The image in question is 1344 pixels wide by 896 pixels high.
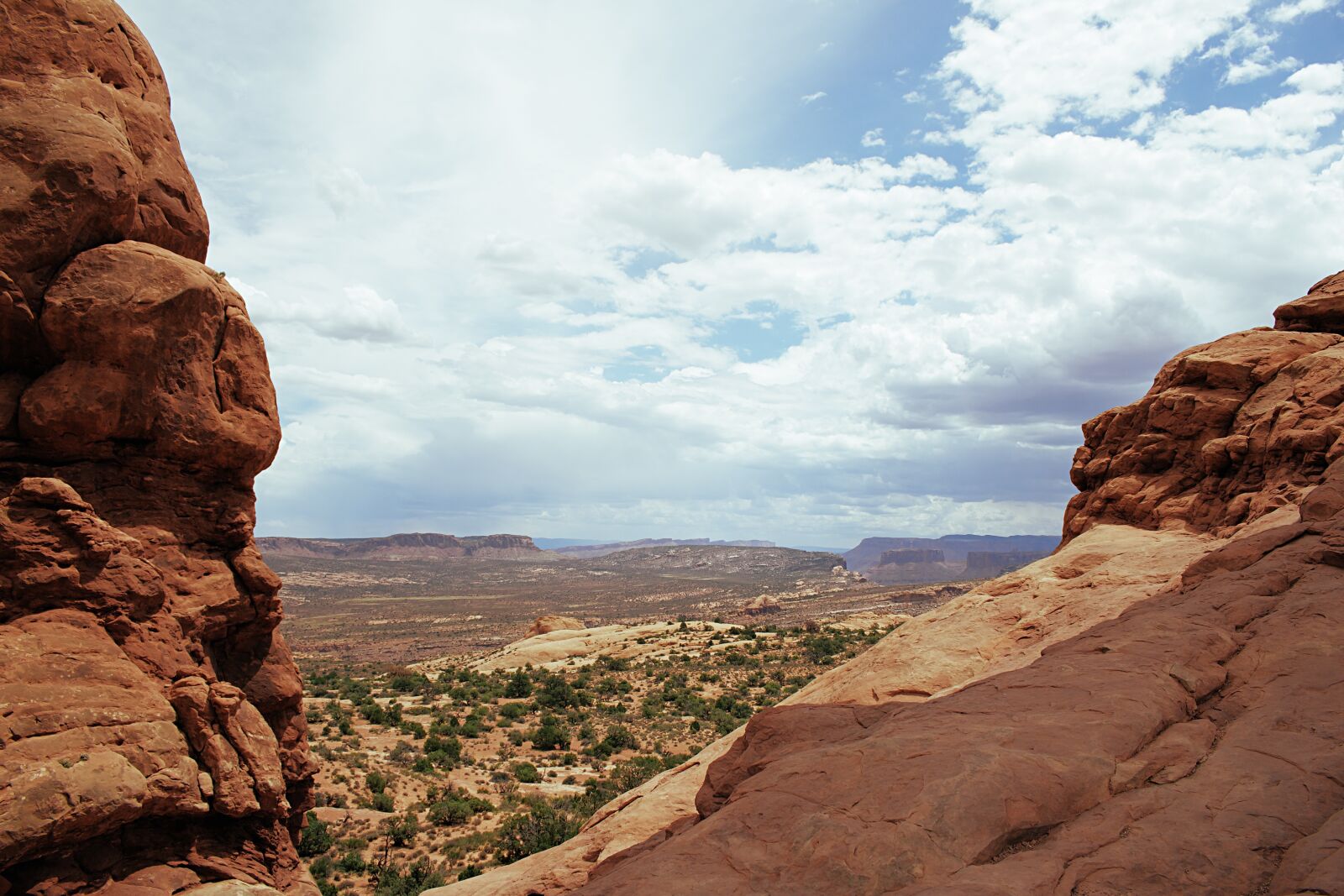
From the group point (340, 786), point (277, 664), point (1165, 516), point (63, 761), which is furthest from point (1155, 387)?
point (340, 786)

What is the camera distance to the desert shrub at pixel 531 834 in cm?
2072

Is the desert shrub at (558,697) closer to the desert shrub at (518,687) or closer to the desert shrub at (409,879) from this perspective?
the desert shrub at (518,687)

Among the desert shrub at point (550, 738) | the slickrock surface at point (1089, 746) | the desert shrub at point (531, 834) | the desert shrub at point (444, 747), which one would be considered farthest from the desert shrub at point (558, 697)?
the slickrock surface at point (1089, 746)

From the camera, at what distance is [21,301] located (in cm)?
1092

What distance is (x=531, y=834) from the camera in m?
21.2

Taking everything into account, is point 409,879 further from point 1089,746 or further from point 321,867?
point 1089,746

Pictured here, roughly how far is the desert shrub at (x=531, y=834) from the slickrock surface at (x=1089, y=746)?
6910 millimetres

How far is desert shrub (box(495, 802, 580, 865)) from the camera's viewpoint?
20.7 metres

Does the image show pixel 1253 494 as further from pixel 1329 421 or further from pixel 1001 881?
pixel 1001 881

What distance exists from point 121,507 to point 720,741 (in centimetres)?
1222

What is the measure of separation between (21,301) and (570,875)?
11983 millimetres

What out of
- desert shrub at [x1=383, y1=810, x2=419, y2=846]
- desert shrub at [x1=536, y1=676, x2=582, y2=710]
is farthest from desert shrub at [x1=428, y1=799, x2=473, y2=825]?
desert shrub at [x1=536, y1=676, x2=582, y2=710]

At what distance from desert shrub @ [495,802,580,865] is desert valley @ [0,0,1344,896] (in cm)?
14

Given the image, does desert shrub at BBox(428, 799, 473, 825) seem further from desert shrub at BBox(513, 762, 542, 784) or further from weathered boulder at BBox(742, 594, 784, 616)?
weathered boulder at BBox(742, 594, 784, 616)
